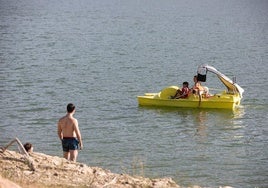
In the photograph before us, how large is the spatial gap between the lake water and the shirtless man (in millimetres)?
3629

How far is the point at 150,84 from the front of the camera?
34.3 metres

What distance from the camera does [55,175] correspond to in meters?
14.1

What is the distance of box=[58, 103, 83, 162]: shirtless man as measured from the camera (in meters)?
15.5

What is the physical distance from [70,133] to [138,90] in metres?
17.3

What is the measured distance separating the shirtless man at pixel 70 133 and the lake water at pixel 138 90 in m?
3.63

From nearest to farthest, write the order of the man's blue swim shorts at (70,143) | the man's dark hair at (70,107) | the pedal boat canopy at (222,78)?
the man's dark hair at (70,107) → the man's blue swim shorts at (70,143) → the pedal boat canopy at (222,78)

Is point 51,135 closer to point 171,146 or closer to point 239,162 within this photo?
point 171,146

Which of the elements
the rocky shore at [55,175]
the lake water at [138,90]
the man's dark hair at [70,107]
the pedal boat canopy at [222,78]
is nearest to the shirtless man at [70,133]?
the man's dark hair at [70,107]

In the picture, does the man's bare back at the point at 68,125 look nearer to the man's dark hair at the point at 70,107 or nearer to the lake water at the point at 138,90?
the man's dark hair at the point at 70,107

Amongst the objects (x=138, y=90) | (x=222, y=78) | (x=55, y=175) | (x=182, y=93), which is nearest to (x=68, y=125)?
(x=55, y=175)

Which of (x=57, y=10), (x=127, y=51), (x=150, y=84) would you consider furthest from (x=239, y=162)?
(x=57, y=10)

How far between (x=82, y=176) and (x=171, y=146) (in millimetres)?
8918

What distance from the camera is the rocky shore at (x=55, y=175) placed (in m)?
13.7

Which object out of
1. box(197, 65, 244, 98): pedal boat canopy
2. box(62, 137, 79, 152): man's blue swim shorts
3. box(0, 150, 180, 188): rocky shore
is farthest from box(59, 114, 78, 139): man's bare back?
box(197, 65, 244, 98): pedal boat canopy
